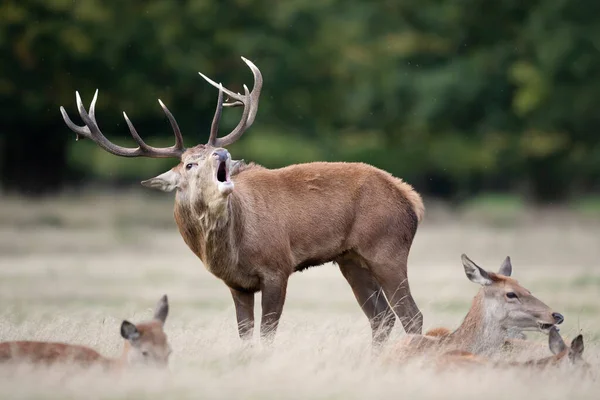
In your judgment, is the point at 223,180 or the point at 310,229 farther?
the point at 310,229

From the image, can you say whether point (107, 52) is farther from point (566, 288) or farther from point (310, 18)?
point (566, 288)

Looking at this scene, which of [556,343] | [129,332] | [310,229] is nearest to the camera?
[129,332]

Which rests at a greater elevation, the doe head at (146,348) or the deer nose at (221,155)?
the deer nose at (221,155)

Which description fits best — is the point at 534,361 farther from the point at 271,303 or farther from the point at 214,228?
the point at 214,228

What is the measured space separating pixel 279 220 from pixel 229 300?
6937 mm

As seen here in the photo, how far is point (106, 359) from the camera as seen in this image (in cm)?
751

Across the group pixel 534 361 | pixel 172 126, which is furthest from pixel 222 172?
pixel 534 361

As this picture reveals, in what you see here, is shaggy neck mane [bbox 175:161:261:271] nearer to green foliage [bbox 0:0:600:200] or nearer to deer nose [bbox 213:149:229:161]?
deer nose [bbox 213:149:229:161]

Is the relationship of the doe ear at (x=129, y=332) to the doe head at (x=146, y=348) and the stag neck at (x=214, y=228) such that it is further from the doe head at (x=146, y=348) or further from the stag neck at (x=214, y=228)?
the stag neck at (x=214, y=228)

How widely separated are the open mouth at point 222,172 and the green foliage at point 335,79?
1945 centimetres

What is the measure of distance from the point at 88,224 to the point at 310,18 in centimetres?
1083

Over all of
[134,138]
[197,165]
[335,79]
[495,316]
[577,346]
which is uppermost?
[335,79]

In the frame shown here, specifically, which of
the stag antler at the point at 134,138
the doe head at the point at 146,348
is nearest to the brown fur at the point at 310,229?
the stag antler at the point at 134,138

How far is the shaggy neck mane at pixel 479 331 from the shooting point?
9000 mm
